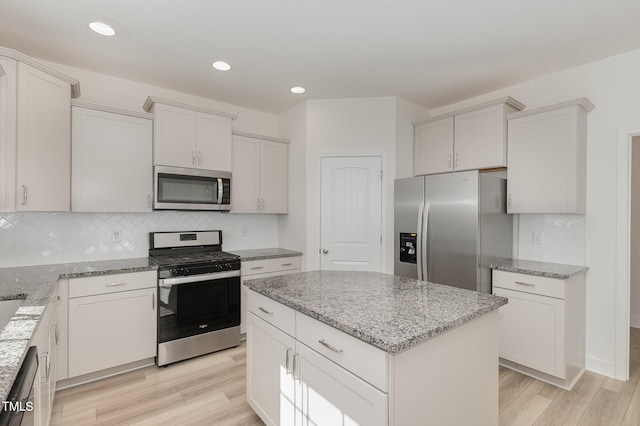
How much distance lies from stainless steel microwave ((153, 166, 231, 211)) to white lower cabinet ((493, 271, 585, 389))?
2.71m

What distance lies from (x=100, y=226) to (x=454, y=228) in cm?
326

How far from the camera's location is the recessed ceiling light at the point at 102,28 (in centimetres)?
223

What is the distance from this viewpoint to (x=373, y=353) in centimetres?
123

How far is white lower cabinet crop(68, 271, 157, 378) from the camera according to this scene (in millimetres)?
2523

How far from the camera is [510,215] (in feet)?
10.5

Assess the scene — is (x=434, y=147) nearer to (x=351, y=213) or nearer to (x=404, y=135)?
(x=404, y=135)

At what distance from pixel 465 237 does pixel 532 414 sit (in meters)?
1.33

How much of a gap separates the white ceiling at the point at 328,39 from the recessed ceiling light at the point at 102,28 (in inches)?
1.6

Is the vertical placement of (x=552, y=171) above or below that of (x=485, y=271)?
above

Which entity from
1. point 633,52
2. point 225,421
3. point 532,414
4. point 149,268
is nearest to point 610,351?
point 532,414

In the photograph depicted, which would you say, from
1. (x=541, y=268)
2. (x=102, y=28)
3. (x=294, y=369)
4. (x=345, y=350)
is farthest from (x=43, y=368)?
(x=541, y=268)

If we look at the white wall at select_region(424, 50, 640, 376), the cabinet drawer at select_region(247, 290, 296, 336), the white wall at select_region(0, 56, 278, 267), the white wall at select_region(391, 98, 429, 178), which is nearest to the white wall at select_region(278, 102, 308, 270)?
the white wall at select_region(0, 56, 278, 267)

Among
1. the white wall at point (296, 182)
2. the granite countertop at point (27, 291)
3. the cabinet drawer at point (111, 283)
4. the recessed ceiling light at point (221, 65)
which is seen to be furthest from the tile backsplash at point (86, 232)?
the recessed ceiling light at point (221, 65)

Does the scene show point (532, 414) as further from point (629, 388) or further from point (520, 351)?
point (629, 388)
